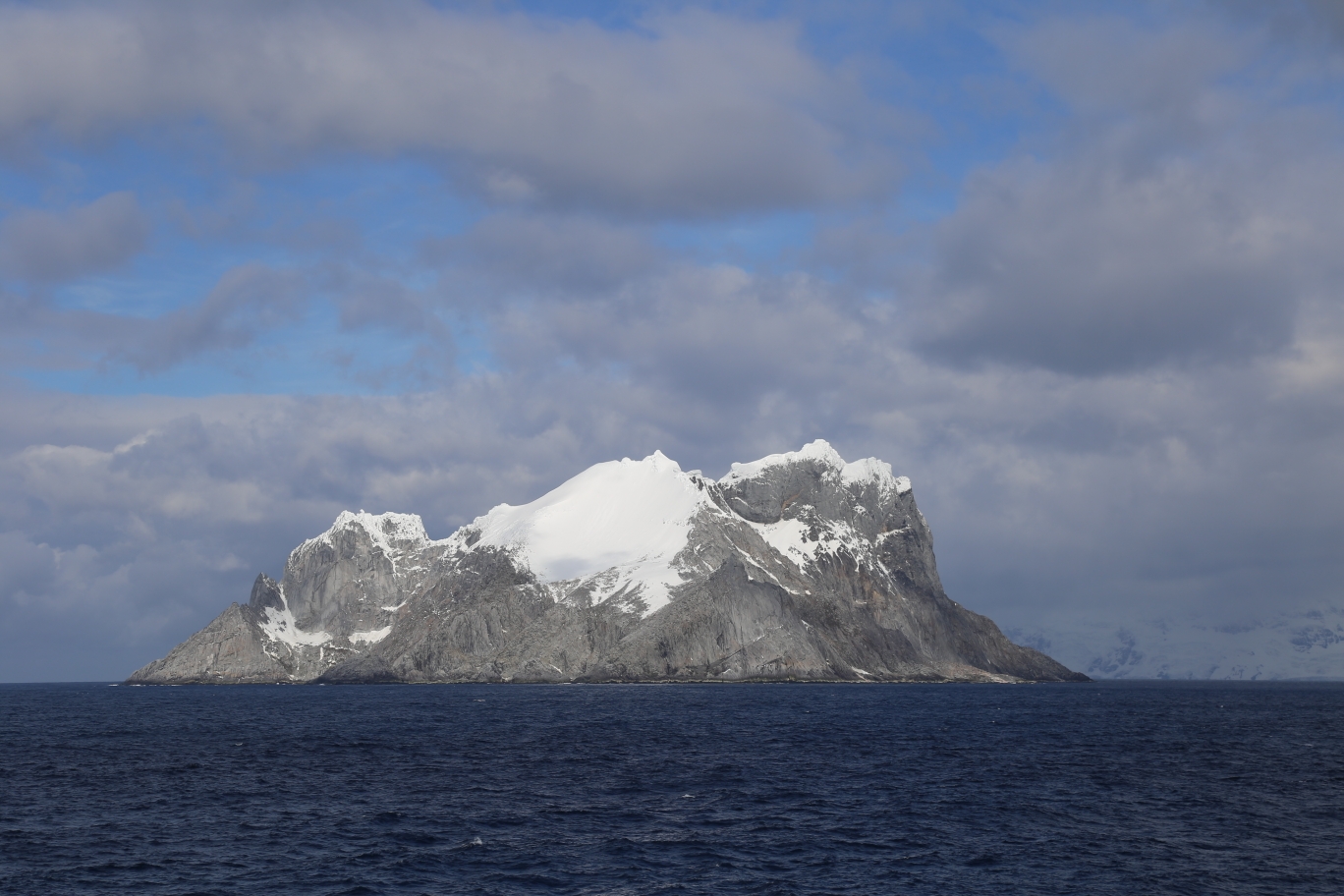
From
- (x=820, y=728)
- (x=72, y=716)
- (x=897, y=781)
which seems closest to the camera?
(x=897, y=781)

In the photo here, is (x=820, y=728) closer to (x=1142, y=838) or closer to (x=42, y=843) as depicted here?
(x=1142, y=838)

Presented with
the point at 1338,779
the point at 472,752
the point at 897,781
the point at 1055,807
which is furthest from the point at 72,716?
the point at 1338,779

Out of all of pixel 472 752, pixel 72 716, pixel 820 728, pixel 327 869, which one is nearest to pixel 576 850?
pixel 327 869

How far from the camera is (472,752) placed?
11638 cm

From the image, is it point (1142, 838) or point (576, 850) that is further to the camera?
point (1142, 838)

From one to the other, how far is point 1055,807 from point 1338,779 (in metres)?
34.4

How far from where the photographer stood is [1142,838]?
70062 mm

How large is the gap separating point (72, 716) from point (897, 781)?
526 feet

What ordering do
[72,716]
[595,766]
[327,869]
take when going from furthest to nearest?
[72,716] → [595,766] → [327,869]

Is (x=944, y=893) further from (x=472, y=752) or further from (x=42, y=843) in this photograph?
(x=472, y=752)

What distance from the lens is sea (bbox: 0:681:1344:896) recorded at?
196ft

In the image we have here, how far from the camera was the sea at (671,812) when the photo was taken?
196 feet

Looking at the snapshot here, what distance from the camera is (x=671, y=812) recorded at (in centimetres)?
7881

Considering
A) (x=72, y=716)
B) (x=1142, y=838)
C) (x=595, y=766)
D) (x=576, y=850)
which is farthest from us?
(x=72, y=716)
